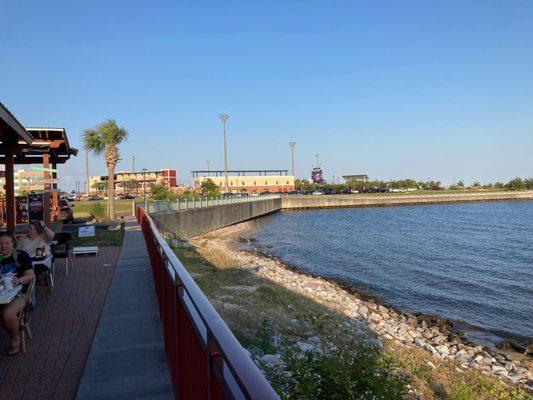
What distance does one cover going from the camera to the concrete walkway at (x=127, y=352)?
4.49 meters

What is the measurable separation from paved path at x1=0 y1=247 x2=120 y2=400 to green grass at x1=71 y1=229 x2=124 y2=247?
21.3ft

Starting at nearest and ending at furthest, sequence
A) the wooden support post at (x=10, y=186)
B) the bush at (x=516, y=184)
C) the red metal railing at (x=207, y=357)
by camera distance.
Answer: the red metal railing at (x=207, y=357)
the wooden support post at (x=10, y=186)
the bush at (x=516, y=184)

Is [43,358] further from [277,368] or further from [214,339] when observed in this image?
[214,339]

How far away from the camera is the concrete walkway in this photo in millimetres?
4492

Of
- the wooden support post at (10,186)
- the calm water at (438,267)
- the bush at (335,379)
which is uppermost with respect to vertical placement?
the wooden support post at (10,186)

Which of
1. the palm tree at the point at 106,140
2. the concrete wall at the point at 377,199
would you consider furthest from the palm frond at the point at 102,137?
the concrete wall at the point at 377,199

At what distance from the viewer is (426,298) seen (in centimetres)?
1786

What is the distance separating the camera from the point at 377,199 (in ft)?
316

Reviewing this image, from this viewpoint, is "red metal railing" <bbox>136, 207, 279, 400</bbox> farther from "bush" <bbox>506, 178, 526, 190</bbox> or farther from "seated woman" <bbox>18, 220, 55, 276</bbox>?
"bush" <bbox>506, 178, 526, 190</bbox>

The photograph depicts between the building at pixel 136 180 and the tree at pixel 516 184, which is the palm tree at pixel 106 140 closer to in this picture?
the building at pixel 136 180

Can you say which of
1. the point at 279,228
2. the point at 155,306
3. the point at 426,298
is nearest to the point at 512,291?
the point at 426,298

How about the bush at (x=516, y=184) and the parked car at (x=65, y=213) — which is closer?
the parked car at (x=65, y=213)

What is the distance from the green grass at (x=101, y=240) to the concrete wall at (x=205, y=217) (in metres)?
2.22

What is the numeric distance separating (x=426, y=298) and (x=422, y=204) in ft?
295
